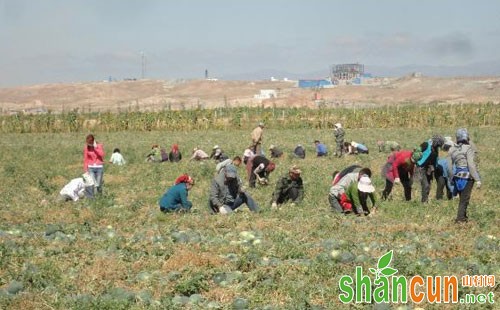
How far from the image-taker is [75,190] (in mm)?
16188

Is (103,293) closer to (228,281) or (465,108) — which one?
(228,281)

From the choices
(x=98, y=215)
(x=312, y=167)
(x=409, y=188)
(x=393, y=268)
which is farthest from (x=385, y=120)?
(x=393, y=268)

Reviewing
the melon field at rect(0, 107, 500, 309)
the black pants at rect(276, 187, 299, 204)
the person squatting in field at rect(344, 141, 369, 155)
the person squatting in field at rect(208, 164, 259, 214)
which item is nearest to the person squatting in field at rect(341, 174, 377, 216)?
the melon field at rect(0, 107, 500, 309)

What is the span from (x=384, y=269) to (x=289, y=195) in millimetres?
7518

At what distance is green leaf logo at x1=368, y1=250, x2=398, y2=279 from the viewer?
7651 millimetres

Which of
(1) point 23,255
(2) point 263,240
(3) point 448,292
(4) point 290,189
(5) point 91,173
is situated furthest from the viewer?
(5) point 91,173

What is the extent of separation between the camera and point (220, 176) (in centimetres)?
1394

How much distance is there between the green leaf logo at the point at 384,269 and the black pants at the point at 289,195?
278 inches

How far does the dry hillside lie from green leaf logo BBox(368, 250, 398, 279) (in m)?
78.3

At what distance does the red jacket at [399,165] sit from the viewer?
15.3m

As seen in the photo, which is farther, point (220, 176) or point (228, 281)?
point (220, 176)

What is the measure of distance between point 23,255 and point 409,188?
10166mm

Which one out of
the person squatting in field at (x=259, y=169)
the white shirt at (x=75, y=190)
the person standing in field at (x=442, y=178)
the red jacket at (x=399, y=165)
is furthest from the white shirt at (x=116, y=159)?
the person standing in field at (x=442, y=178)

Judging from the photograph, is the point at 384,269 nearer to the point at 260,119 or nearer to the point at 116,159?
the point at 116,159
